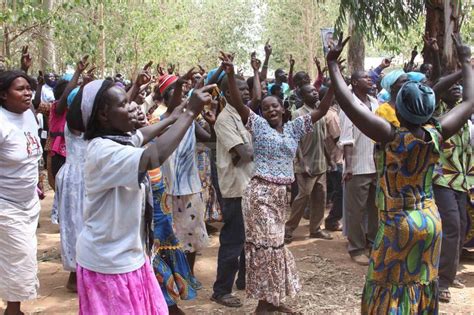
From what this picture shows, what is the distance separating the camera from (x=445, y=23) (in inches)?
331

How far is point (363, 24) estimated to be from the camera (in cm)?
935

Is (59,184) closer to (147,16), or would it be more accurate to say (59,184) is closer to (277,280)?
(277,280)

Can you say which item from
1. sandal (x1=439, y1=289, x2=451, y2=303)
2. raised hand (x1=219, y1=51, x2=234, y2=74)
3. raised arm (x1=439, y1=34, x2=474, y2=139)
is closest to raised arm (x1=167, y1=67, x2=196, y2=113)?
raised hand (x1=219, y1=51, x2=234, y2=74)

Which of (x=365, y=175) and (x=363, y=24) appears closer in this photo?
(x=365, y=175)

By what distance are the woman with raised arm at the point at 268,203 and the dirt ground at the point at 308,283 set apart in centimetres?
53

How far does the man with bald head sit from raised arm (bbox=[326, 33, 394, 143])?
2847 millimetres

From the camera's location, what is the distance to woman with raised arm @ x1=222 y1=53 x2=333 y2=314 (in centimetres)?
436

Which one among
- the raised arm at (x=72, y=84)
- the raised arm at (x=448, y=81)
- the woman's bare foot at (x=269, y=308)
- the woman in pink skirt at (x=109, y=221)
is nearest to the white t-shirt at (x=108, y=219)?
the woman in pink skirt at (x=109, y=221)

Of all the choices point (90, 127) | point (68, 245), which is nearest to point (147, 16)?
point (68, 245)

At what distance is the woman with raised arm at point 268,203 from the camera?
4355 millimetres

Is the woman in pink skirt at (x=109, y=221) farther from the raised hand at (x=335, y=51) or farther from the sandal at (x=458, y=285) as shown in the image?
the sandal at (x=458, y=285)

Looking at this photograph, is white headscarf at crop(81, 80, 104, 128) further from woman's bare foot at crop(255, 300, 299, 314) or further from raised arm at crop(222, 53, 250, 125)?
woman's bare foot at crop(255, 300, 299, 314)

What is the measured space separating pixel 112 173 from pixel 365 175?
157 inches

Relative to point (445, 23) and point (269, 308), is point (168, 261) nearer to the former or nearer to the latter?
point (269, 308)
